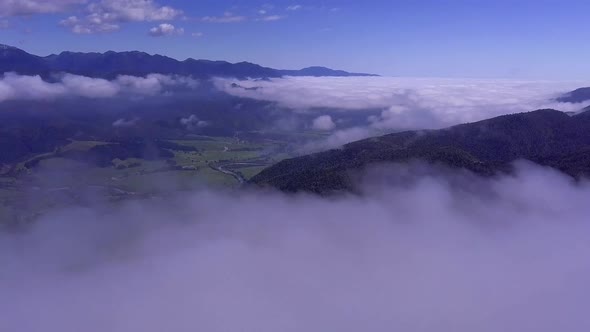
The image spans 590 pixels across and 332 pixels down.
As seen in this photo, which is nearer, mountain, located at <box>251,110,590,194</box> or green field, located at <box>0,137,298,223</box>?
mountain, located at <box>251,110,590,194</box>

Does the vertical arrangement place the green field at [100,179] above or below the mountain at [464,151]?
below

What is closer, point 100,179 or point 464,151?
point 464,151

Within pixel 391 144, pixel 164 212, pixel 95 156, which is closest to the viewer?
pixel 164 212

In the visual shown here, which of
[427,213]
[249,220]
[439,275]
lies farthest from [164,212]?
[439,275]

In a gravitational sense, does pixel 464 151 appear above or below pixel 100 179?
above

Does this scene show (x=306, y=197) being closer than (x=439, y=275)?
No

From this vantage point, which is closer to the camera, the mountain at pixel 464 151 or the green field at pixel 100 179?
the mountain at pixel 464 151

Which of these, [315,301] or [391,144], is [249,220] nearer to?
[315,301]

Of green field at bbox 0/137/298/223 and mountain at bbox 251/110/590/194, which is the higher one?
mountain at bbox 251/110/590/194
